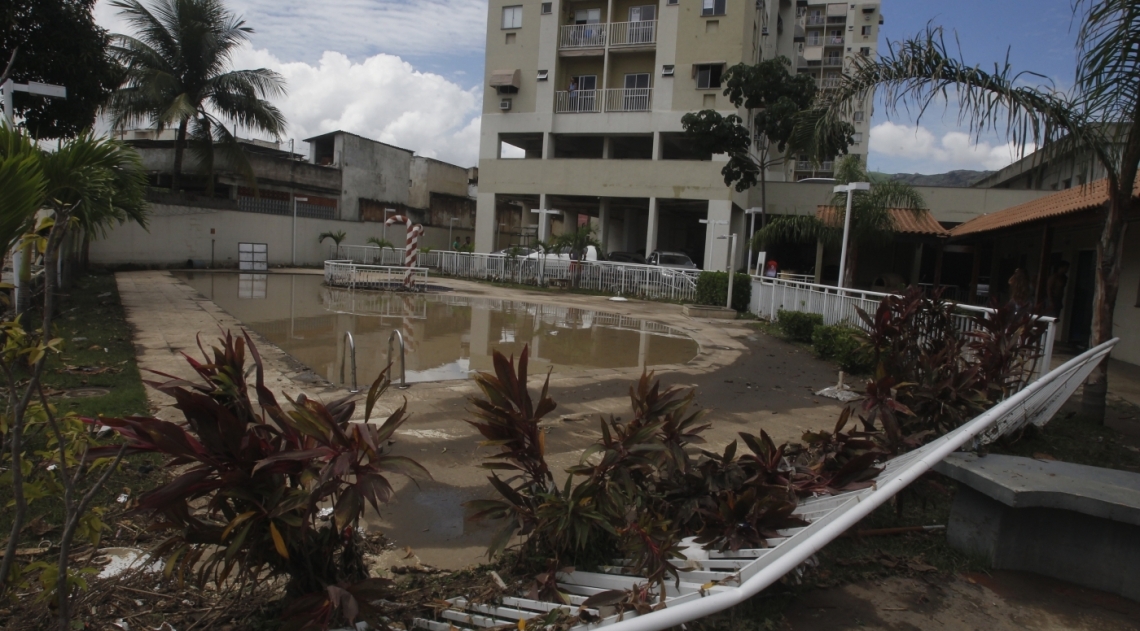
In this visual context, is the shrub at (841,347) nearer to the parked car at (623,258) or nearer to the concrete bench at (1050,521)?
the concrete bench at (1050,521)

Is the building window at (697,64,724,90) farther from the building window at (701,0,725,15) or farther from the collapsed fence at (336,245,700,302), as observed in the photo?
the collapsed fence at (336,245,700,302)

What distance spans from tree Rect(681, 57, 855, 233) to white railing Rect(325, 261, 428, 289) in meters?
11.8

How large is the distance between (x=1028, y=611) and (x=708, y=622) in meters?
1.61

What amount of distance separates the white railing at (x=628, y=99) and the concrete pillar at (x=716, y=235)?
594 centimetres

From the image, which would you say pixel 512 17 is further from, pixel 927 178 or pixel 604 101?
pixel 927 178

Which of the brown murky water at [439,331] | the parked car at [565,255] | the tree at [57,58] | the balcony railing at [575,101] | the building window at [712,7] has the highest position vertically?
the building window at [712,7]

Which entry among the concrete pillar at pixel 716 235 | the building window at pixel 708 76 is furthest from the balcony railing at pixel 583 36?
the concrete pillar at pixel 716 235

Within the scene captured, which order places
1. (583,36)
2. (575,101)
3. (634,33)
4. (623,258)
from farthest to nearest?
(575,101), (583,36), (634,33), (623,258)

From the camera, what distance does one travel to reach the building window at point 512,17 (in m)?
32.2

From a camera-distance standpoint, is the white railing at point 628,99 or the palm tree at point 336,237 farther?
the palm tree at point 336,237

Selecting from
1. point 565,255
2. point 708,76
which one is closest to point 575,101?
point 708,76

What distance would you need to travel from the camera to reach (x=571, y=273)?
25078 millimetres

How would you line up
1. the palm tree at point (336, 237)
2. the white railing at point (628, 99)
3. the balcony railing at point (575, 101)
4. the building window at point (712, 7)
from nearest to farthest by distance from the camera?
the building window at point (712, 7) < the white railing at point (628, 99) < the balcony railing at point (575, 101) < the palm tree at point (336, 237)

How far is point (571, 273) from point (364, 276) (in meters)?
7.05
